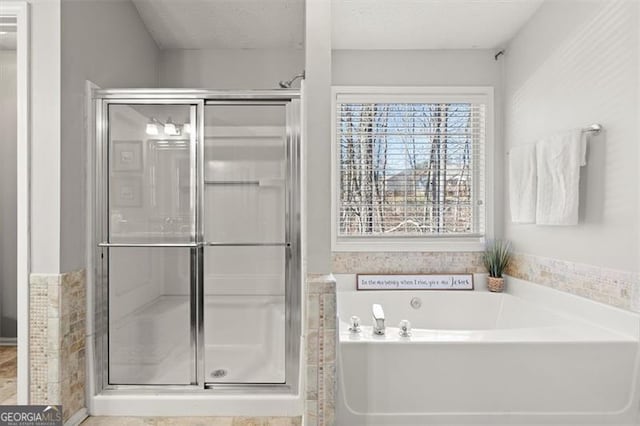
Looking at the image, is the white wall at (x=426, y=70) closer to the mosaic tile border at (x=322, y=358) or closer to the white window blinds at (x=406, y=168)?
the white window blinds at (x=406, y=168)

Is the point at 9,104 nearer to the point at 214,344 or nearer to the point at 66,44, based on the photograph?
the point at 66,44

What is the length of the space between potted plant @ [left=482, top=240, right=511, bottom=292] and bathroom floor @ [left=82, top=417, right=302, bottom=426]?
1.71 m

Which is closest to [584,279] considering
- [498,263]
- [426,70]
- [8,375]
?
[498,263]

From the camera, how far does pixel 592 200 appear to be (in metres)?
2.02

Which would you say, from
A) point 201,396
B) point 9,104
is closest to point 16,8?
point 9,104

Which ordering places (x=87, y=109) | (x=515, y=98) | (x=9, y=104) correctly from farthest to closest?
(x=515, y=98) < (x=9, y=104) < (x=87, y=109)

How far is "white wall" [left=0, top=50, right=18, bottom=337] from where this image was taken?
8.16ft

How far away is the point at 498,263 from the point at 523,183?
68 centimetres

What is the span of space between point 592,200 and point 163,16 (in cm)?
292

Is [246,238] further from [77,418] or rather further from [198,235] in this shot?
[77,418]

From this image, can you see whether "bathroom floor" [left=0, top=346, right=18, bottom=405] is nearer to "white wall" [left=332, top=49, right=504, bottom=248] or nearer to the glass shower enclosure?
the glass shower enclosure

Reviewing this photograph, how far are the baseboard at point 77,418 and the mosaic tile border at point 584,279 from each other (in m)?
2.75

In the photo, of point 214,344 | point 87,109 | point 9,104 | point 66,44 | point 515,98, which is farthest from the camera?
point 515,98

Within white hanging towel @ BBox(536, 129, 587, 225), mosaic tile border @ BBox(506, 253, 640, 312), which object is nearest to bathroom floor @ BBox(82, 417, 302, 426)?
mosaic tile border @ BBox(506, 253, 640, 312)
